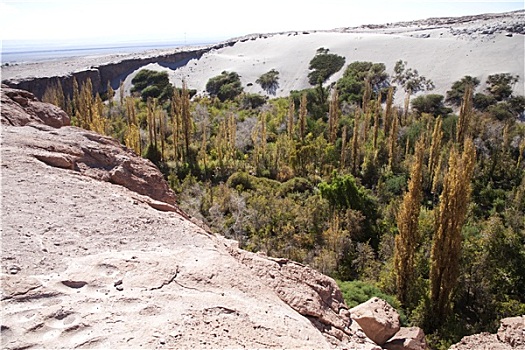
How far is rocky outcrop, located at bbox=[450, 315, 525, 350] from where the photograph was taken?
8.33m

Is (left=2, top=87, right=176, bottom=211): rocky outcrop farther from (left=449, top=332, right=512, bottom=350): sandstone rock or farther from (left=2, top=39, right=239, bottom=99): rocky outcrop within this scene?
(left=2, top=39, right=239, bottom=99): rocky outcrop

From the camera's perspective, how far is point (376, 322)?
721 cm

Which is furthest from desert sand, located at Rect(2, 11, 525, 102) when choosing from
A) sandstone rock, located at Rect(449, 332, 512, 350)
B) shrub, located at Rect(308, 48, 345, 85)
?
sandstone rock, located at Rect(449, 332, 512, 350)

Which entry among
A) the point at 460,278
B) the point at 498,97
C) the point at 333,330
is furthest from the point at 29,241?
the point at 498,97

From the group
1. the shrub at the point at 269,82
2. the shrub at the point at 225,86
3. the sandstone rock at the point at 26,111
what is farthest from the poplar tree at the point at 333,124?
the sandstone rock at the point at 26,111

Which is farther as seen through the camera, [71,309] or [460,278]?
[460,278]

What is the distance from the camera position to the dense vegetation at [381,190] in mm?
13164

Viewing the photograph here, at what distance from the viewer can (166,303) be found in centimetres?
402

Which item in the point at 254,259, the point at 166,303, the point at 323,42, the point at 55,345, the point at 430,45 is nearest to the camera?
the point at 55,345

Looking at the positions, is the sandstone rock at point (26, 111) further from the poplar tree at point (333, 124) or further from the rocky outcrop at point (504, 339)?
the poplar tree at point (333, 124)

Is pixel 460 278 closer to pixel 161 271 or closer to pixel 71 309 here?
pixel 161 271

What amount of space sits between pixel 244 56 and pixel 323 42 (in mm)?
12283

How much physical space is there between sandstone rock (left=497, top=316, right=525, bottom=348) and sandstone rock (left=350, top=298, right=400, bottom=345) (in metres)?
2.83

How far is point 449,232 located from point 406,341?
20.2ft
